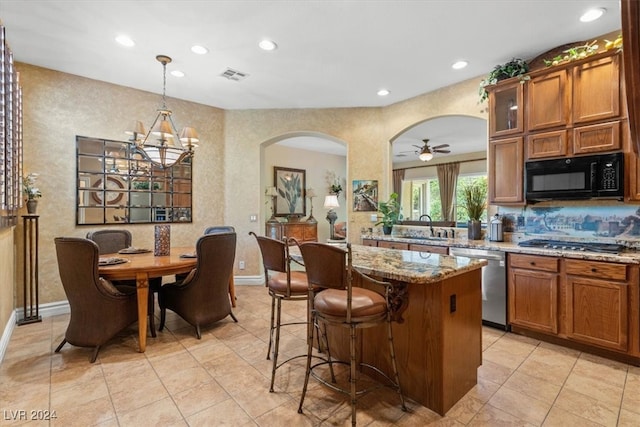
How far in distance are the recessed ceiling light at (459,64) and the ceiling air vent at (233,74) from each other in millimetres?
2509

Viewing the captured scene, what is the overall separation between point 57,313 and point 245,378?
9.94ft

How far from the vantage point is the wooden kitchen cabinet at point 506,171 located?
133 inches

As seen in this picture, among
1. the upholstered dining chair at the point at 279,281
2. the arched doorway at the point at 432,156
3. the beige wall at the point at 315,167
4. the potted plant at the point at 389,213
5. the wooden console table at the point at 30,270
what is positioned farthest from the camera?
the beige wall at the point at 315,167

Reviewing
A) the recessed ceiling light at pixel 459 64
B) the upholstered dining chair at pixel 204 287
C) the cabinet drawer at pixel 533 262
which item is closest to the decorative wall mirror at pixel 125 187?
the upholstered dining chair at pixel 204 287

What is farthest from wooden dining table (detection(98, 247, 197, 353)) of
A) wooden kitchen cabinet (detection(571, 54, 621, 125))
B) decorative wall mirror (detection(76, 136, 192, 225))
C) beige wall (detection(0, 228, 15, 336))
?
wooden kitchen cabinet (detection(571, 54, 621, 125))

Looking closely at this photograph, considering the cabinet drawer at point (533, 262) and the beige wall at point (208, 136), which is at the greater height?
the beige wall at point (208, 136)

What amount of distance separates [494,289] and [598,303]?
2.68 ft

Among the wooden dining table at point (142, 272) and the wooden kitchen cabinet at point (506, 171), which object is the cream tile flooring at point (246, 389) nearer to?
the wooden dining table at point (142, 272)

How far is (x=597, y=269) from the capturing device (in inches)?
103

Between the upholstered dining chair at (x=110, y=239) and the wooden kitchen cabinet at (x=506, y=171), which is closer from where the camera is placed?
the wooden kitchen cabinet at (x=506, y=171)

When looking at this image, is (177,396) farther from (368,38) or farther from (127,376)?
(368,38)

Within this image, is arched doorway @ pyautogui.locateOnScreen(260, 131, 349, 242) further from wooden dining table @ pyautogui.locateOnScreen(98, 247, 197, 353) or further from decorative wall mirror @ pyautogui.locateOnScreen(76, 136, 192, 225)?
wooden dining table @ pyautogui.locateOnScreen(98, 247, 197, 353)

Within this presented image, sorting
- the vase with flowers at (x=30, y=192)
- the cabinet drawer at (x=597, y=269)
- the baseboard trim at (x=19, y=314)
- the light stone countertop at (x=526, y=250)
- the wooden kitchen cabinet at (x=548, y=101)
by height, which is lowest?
the baseboard trim at (x=19, y=314)

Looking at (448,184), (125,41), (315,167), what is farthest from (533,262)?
(448,184)
